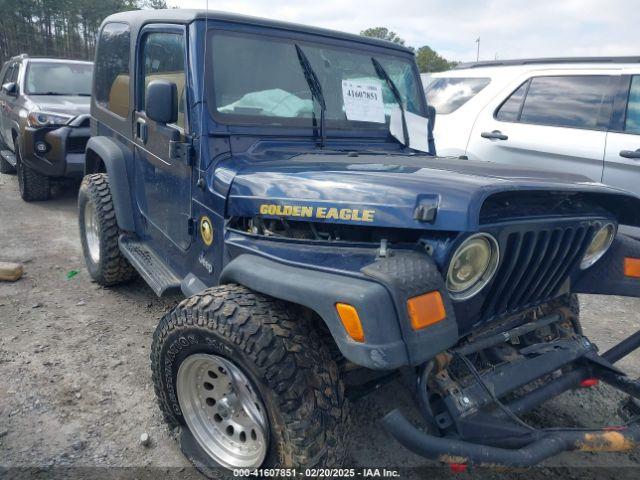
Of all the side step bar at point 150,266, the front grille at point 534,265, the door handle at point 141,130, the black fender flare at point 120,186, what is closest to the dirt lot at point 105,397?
the side step bar at point 150,266

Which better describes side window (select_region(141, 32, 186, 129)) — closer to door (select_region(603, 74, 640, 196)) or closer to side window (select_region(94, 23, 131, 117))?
side window (select_region(94, 23, 131, 117))

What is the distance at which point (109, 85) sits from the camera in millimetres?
3762

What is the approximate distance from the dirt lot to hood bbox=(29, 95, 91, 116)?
249 cm

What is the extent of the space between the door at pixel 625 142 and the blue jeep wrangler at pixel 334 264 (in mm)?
A: 2399

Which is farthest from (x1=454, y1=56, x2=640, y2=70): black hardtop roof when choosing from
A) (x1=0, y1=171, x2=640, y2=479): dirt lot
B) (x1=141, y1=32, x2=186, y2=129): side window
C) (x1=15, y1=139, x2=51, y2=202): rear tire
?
(x1=15, y1=139, x2=51, y2=202): rear tire

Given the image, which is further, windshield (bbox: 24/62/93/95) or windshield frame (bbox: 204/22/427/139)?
windshield (bbox: 24/62/93/95)

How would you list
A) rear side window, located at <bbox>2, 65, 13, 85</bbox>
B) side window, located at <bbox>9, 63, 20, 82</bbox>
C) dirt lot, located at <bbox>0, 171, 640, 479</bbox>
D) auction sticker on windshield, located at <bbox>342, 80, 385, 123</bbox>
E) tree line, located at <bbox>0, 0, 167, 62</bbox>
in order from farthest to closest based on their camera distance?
tree line, located at <bbox>0, 0, 167, 62</bbox>, rear side window, located at <bbox>2, 65, 13, 85</bbox>, side window, located at <bbox>9, 63, 20, 82</bbox>, auction sticker on windshield, located at <bbox>342, 80, 385, 123</bbox>, dirt lot, located at <bbox>0, 171, 640, 479</bbox>

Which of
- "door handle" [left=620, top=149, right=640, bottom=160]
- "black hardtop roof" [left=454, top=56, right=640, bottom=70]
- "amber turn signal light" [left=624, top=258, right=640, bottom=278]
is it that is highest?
"black hardtop roof" [left=454, top=56, right=640, bottom=70]

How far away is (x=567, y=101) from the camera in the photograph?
4945 mm

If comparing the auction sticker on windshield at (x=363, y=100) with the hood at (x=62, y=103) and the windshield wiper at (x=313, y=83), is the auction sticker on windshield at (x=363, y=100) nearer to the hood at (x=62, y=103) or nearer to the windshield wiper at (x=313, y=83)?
the windshield wiper at (x=313, y=83)

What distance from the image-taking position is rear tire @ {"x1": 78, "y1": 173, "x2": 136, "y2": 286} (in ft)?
12.1

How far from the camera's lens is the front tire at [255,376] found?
1816 mm

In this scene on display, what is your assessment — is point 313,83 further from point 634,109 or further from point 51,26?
point 51,26

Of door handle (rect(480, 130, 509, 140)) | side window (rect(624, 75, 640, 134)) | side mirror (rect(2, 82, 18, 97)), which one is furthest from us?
side mirror (rect(2, 82, 18, 97))
